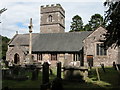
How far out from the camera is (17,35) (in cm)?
3972

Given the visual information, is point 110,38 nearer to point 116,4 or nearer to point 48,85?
point 116,4

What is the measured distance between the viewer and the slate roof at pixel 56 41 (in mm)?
31920

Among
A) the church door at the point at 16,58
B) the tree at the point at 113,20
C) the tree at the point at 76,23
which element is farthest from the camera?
the tree at the point at 76,23

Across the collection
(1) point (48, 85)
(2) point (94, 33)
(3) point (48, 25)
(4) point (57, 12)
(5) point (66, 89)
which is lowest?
(5) point (66, 89)

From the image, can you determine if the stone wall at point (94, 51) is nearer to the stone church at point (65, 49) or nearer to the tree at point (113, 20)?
the stone church at point (65, 49)

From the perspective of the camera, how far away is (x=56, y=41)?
3453cm

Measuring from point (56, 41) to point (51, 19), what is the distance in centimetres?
1281

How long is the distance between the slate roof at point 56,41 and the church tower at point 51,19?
7.42 meters

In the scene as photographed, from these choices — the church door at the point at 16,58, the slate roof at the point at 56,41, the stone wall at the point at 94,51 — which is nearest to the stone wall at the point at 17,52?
the church door at the point at 16,58

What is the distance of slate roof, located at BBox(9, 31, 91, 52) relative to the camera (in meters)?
31.9

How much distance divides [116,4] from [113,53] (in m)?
16.1

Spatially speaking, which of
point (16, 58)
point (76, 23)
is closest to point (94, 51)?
point (16, 58)

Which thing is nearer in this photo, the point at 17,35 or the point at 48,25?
the point at 17,35

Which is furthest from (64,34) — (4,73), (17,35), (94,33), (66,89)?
(66,89)
